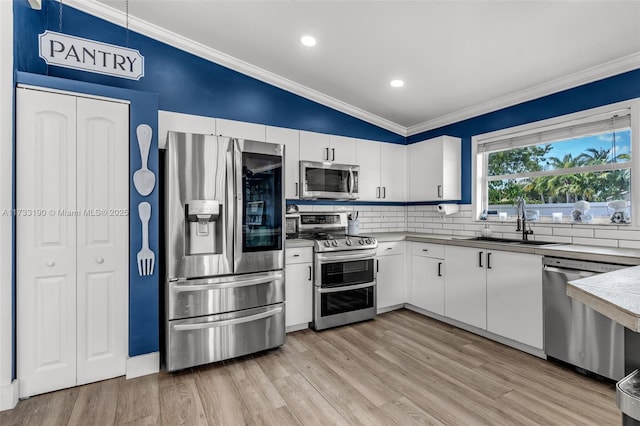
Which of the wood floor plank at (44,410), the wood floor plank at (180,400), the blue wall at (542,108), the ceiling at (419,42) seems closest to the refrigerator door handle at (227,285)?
the wood floor plank at (180,400)

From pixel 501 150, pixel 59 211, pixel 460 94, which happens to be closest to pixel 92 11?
pixel 59 211

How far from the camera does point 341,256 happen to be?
3451 millimetres

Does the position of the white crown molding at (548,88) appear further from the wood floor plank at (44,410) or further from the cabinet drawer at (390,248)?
the wood floor plank at (44,410)

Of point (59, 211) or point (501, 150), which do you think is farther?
point (501, 150)

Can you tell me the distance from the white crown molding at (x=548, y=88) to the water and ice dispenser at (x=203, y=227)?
3199 mm

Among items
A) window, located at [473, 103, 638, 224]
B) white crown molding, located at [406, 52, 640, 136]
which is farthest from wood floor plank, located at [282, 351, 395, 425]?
white crown molding, located at [406, 52, 640, 136]

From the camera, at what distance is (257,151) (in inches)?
111

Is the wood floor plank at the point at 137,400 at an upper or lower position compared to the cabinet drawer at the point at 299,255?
lower

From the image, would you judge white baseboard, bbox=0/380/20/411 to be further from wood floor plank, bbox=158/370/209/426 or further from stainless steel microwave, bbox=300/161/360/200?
stainless steel microwave, bbox=300/161/360/200

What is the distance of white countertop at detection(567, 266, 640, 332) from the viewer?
0.96m

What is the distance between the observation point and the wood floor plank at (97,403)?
193cm

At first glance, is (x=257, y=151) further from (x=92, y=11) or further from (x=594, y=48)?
(x=594, y=48)

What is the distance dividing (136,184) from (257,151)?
101 cm

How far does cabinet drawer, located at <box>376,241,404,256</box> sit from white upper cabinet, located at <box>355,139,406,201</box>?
675 mm
